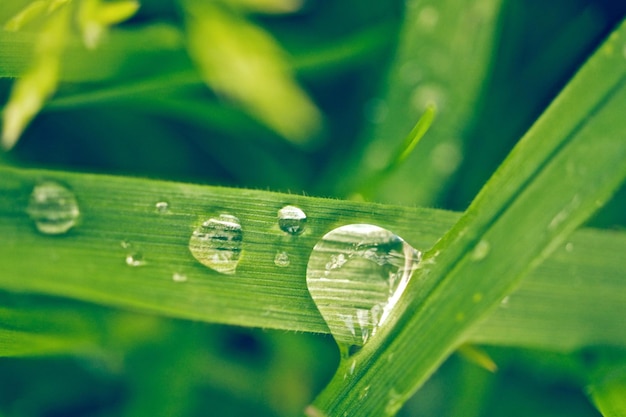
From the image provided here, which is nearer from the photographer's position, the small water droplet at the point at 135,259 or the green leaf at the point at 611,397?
the small water droplet at the point at 135,259

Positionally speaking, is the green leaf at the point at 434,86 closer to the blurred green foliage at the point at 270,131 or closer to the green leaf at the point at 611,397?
the blurred green foliage at the point at 270,131

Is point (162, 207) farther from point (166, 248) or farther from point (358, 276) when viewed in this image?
point (358, 276)

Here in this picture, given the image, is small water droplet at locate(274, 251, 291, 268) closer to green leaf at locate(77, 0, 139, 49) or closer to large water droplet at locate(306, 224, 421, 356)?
large water droplet at locate(306, 224, 421, 356)

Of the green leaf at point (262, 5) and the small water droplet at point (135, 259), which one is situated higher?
the green leaf at point (262, 5)

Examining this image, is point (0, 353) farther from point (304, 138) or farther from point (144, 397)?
point (304, 138)

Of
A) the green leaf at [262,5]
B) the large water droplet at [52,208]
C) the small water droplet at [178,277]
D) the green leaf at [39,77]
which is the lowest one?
the large water droplet at [52,208]

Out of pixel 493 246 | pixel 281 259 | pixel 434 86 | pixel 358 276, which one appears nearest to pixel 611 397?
pixel 493 246

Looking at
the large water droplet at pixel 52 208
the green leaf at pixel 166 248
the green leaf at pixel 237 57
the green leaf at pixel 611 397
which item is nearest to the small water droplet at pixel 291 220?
the green leaf at pixel 166 248

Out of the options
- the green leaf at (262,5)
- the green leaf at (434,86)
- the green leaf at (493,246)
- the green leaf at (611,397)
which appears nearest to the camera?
the green leaf at (493,246)
